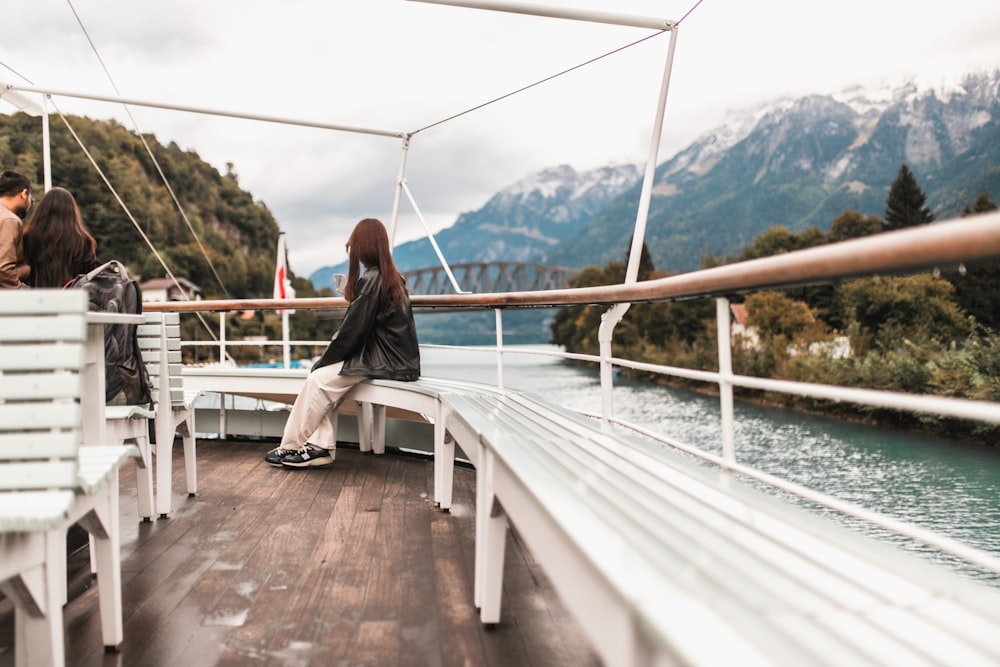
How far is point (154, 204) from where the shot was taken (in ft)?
156

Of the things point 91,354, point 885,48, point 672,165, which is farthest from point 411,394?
point 672,165

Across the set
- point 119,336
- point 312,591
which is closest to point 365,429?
point 119,336

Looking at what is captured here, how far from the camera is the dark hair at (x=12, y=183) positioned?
2.43 metres

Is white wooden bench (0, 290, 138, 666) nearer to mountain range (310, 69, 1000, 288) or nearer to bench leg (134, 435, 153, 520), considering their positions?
bench leg (134, 435, 153, 520)

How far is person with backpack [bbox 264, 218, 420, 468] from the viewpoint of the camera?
3193mm

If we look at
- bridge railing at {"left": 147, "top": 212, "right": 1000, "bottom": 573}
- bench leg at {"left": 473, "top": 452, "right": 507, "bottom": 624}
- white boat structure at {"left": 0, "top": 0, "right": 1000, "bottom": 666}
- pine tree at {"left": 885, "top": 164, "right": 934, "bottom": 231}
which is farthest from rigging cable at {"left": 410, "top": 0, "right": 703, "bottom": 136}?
pine tree at {"left": 885, "top": 164, "right": 934, "bottom": 231}

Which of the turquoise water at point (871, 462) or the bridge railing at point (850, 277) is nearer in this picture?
the bridge railing at point (850, 277)

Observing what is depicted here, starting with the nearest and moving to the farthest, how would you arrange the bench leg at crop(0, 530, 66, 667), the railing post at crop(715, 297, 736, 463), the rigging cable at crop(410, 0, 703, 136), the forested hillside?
1. the bench leg at crop(0, 530, 66, 667)
2. the railing post at crop(715, 297, 736, 463)
3. the rigging cable at crop(410, 0, 703, 136)
4. the forested hillside

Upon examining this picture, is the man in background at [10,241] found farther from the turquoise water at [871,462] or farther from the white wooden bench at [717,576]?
the turquoise water at [871,462]

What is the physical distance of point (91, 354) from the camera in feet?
5.78

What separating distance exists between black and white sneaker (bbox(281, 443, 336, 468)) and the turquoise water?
102cm

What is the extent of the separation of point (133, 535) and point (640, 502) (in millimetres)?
1935

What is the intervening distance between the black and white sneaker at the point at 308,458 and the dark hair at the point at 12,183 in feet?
4.99

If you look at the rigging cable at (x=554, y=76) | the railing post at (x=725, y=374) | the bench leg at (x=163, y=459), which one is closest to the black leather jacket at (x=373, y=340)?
the bench leg at (x=163, y=459)
